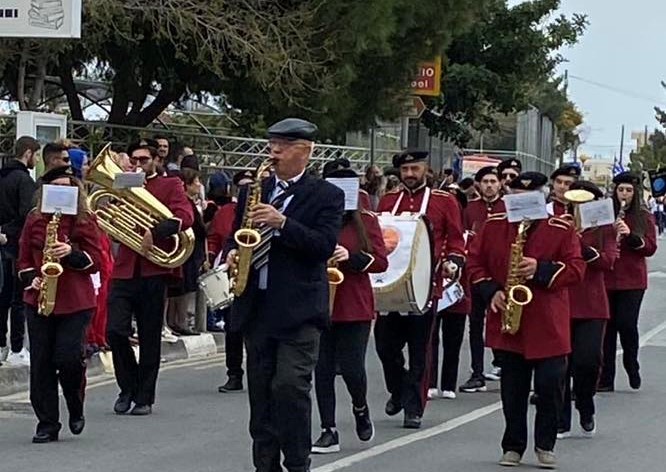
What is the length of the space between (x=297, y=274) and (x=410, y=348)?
329cm

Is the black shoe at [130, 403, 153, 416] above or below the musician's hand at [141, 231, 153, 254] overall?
below

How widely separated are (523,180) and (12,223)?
5.04 m

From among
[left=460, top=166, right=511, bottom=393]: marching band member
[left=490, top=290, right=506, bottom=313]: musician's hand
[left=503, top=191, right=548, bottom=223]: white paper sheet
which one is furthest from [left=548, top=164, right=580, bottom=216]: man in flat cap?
[left=460, top=166, right=511, bottom=393]: marching band member

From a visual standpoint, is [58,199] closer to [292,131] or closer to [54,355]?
[54,355]

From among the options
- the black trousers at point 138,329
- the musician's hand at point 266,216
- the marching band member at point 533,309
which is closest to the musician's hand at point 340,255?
the marching band member at point 533,309

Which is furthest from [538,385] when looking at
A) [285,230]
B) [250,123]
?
[250,123]

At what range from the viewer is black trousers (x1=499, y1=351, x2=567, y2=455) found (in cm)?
897

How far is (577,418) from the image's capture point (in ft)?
37.1

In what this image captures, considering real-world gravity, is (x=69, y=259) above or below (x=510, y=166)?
below

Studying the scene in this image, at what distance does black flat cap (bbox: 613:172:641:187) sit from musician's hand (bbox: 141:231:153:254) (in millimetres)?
3936

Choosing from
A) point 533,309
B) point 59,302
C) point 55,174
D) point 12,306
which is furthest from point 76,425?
point 533,309

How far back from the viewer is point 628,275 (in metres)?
12.6

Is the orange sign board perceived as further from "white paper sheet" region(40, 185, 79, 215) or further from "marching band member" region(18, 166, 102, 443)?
"white paper sheet" region(40, 185, 79, 215)

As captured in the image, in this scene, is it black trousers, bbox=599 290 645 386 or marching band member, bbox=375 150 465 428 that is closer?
marching band member, bbox=375 150 465 428
